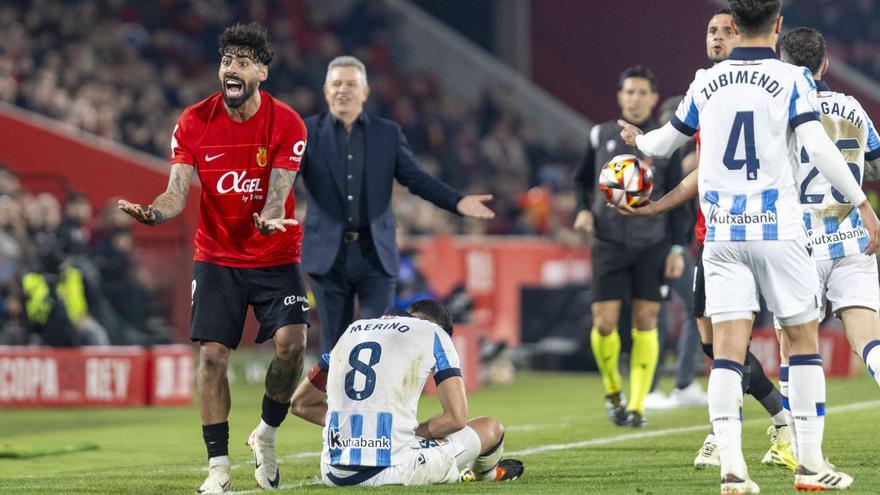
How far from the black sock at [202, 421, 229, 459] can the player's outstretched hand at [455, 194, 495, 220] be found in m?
1.89

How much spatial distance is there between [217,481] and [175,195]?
1446mm

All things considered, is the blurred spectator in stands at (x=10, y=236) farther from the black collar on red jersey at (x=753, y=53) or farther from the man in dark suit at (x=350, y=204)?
the black collar on red jersey at (x=753, y=53)

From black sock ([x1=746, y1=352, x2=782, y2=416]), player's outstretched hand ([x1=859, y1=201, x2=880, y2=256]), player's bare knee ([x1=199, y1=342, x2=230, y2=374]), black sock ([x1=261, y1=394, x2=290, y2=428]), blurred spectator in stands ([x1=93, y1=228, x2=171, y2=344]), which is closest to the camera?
player's outstretched hand ([x1=859, y1=201, x2=880, y2=256])

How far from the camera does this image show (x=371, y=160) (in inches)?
378

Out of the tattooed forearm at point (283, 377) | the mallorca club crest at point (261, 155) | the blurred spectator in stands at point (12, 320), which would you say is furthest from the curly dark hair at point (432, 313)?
the blurred spectator in stands at point (12, 320)

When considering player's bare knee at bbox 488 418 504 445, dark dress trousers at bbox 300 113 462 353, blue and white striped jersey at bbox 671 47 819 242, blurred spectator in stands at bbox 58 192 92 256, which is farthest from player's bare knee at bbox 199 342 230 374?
blurred spectator in stands at bbox 58 192 92 256

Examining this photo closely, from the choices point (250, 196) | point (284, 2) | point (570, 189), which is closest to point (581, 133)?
point (570, 189)

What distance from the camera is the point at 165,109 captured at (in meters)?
22.6

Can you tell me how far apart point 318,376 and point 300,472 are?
25.3 inches

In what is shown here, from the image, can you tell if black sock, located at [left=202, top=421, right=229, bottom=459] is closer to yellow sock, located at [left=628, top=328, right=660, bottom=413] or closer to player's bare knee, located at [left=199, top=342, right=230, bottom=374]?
player's bare knee, located at [left=199, top=342, right=230, bottom=374]

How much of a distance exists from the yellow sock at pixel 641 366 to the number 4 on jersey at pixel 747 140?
496cm

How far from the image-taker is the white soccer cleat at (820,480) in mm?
6867

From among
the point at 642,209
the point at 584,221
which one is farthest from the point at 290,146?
the point at 584,221

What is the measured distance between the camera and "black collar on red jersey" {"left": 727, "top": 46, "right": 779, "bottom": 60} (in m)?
6.64
